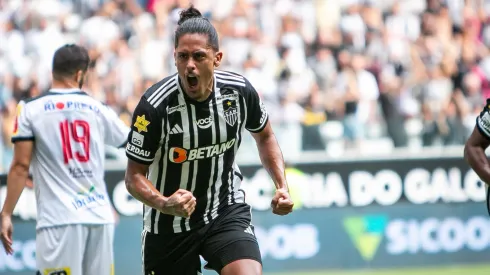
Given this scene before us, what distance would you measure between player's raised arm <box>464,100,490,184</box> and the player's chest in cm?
156

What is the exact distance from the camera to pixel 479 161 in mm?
5977

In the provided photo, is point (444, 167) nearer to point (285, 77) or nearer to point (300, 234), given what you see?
point (300, 234)

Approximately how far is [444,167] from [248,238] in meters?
6.43

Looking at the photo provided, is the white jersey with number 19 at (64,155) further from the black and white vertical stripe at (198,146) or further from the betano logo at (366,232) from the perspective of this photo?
the betano logo at (366,232)

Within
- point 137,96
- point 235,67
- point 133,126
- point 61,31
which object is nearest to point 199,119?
point 133,126

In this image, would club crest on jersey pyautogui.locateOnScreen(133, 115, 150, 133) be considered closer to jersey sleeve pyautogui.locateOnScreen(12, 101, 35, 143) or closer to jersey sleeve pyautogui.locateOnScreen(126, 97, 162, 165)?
jersey sleeve pyautogui.locateOnScreen(126, 97, 162, 165)

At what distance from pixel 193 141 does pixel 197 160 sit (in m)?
0.13

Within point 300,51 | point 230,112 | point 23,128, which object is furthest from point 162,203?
point 300,51

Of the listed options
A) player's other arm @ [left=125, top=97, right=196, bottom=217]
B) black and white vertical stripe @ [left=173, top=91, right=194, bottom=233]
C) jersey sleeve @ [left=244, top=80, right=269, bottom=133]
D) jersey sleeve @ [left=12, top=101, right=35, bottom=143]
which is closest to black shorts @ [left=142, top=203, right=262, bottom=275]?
black and white vertical stripe @ [left=173, top=91, right=194, bottom=233]

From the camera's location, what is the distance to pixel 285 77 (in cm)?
1423

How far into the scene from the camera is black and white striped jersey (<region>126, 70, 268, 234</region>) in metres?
5.45

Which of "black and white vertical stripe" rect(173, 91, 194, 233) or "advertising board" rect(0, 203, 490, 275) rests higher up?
"black and white vertical stripe" rect(173, 91, 194, 233)

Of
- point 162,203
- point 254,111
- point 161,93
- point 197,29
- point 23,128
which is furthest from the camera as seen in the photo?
point 23,128

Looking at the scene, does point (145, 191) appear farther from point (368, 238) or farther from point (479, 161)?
point (368, 238)
